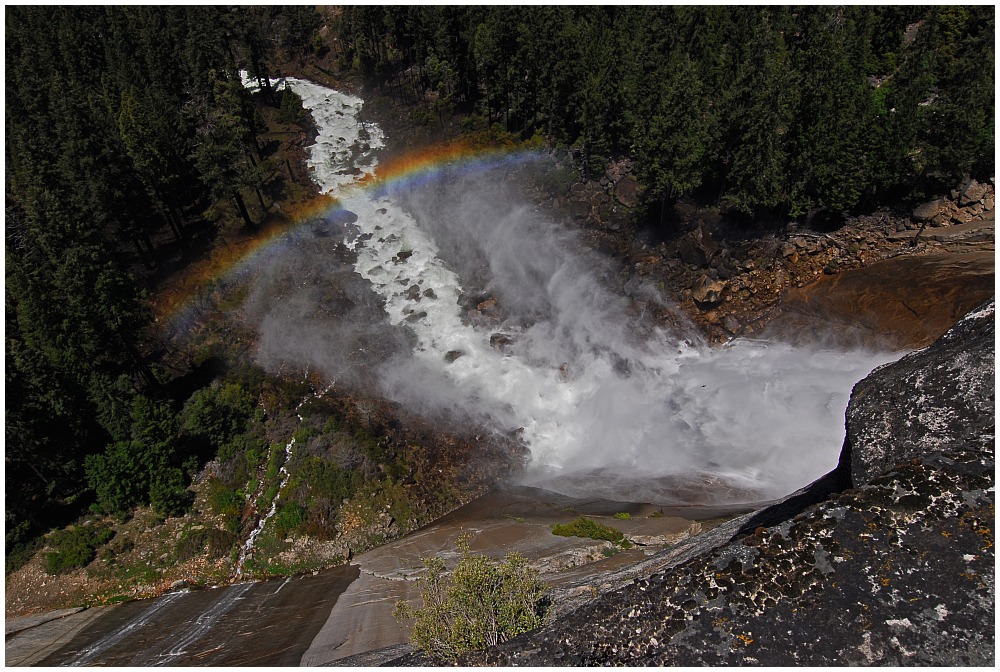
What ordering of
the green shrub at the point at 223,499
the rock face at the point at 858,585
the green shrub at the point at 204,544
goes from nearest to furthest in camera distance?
the rock face at the point at 858,585
the green shrub at the point at 204,544
the green shrub at the point at 223,499

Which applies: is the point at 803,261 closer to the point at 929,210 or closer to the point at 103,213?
the point at 929,210

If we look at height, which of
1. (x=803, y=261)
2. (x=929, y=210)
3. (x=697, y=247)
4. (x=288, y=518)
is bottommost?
(x=288, y=518)

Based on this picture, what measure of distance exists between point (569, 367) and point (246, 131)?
44909mm

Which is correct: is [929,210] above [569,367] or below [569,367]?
above

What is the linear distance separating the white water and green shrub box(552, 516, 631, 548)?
481cm

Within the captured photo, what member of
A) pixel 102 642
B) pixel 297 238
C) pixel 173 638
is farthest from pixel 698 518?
pixel 297 238

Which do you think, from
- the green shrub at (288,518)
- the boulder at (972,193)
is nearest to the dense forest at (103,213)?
the green shrub at (288,518)

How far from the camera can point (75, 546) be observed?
32000mm

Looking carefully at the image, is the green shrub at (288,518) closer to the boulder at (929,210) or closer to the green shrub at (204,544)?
the green shrub at (204,544)

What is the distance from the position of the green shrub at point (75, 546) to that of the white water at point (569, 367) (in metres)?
17.4

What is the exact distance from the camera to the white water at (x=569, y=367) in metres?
31.6

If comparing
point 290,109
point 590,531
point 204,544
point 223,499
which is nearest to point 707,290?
point 590,531

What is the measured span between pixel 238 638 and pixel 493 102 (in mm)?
62191

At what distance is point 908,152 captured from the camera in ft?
132
